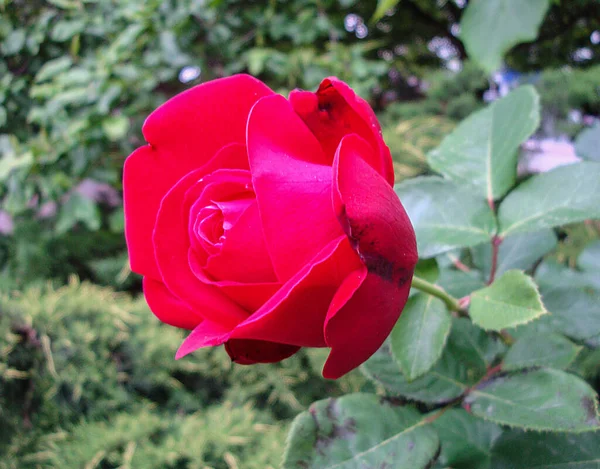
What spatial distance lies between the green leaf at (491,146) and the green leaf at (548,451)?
0.14 meters

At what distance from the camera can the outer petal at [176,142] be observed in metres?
0.20

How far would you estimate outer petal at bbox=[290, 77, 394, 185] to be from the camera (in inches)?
7.7

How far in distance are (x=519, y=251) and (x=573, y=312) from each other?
8cm

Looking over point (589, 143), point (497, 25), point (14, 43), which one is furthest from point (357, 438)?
point (14, 43)

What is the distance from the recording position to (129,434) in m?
0.73

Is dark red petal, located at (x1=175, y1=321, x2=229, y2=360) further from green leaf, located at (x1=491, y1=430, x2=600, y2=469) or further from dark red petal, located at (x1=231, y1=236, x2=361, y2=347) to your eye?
green leaf, located at (x1=491, y1=430, x2=600, y2=469)

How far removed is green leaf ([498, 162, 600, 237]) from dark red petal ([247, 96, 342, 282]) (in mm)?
145

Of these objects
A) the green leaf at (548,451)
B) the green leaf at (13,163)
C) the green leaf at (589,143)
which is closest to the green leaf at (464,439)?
the green leaf at (548,451)

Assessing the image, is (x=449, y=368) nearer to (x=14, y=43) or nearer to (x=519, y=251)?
(x=519, y=251)

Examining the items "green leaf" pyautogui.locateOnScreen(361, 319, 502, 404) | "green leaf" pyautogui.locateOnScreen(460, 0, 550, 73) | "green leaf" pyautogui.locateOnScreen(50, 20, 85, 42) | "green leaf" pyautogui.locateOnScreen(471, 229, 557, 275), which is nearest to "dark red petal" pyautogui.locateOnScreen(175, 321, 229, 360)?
"green leaf" pyautogui.locateOnScreen(361, 319, 502, 404)

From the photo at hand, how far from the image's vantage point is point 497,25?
2.04 ft

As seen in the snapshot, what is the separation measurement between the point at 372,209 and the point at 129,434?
704 millimetres

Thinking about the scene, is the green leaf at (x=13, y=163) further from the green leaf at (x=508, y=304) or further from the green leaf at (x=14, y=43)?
the green leaf at (x=508, y=304)

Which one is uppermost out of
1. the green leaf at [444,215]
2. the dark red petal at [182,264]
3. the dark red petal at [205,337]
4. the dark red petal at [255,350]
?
the dark red petal at [182,264]
